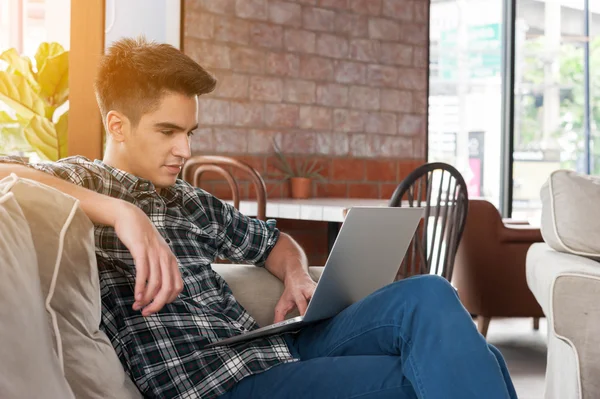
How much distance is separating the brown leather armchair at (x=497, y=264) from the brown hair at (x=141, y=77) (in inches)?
90.1

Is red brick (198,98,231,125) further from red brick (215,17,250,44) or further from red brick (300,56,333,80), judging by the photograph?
red brick (300,56,333,80)

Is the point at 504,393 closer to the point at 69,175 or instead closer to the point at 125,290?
the point at 125,290

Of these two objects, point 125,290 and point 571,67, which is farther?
point 571,67

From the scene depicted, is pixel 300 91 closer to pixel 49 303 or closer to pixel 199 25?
pixel 199 25

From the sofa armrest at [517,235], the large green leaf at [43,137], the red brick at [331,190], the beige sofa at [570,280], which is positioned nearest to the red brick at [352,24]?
the red brick at [331,190]

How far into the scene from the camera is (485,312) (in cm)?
376

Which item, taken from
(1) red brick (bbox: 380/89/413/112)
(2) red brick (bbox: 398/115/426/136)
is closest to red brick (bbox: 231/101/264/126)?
(1) red brick (bbox: 380/89/413/112)

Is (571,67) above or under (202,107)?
above

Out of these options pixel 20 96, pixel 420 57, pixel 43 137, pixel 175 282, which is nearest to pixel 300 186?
pixel 420 57

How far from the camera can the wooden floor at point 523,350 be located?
3.15 metres

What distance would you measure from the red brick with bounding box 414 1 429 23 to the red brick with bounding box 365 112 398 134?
Answer: 619 mm

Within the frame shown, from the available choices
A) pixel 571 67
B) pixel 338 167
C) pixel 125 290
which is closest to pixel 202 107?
pixel 338 167

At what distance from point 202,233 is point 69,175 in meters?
0.34

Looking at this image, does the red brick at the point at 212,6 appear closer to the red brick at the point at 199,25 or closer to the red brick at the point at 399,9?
the red brick at the point at 199,25
